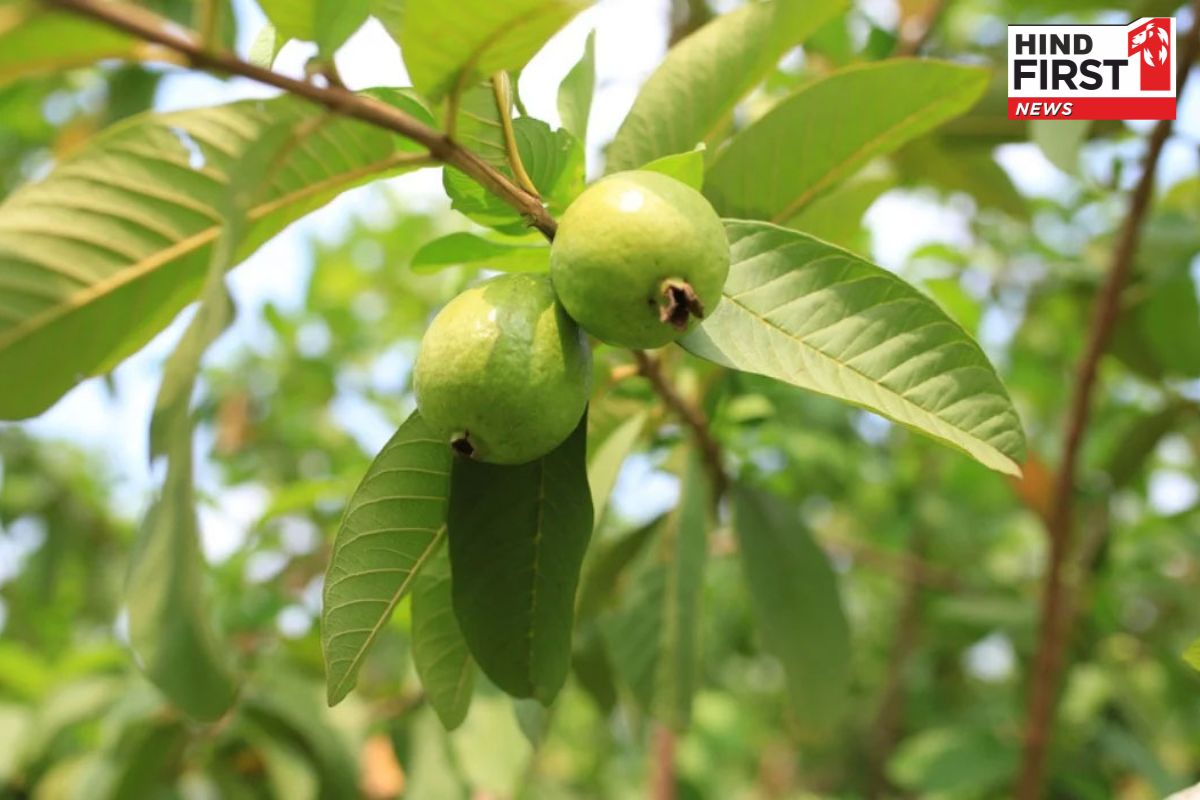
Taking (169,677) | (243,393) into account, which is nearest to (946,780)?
(169,677)

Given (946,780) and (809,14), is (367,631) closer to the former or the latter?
(809,14)

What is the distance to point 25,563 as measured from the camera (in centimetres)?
348

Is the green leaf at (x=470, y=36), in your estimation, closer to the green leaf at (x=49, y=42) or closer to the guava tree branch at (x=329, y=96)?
the guava tree branch at (x=329, y=96)

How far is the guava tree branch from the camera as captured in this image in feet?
2.07

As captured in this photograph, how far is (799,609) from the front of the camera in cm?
149

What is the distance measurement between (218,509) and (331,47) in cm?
176

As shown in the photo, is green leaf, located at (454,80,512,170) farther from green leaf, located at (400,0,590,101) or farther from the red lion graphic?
the red lion graphic

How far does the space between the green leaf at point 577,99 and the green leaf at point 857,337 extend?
0.63ft

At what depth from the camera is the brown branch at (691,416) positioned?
113 cm

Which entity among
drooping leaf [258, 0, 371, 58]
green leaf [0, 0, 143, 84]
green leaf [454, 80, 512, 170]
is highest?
drooping leaf [258, 0, 371, 58]

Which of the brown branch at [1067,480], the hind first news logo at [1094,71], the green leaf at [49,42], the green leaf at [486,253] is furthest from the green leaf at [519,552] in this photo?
the brown branch at [1067,480]

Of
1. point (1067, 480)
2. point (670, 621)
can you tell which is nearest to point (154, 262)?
point (670, 621)

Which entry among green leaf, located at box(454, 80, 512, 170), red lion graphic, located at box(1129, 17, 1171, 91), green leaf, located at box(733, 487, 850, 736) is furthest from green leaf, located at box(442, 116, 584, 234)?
red lion graphic, located at box(1129, 17, 1171, 91)

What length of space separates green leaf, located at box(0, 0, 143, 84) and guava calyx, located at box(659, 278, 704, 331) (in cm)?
36
